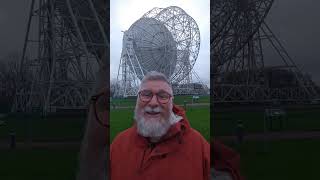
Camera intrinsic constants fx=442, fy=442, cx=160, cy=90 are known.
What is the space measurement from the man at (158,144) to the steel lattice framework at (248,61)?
127 inches

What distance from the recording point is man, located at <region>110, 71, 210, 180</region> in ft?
11.0

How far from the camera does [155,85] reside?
3.37m

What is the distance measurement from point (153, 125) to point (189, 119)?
28 cm

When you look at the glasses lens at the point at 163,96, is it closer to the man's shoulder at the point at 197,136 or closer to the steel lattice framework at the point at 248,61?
the man's shoulder at the point at 197,136

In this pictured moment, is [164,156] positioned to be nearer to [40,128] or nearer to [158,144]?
[158,144]

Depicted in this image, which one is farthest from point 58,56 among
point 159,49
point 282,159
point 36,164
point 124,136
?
point 282,159

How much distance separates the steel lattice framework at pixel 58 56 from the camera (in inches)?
223

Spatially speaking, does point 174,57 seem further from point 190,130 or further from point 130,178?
point 130,178

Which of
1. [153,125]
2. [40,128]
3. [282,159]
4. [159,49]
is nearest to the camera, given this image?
[153,125]

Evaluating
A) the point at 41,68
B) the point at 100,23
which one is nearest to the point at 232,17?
the point at 100,23

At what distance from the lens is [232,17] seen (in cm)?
697

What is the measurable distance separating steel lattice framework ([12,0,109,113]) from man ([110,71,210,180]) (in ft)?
7.48

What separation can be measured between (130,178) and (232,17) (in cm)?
424

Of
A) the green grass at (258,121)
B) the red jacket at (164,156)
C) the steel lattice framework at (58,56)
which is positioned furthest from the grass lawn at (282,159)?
the red jacket at (164,156)
